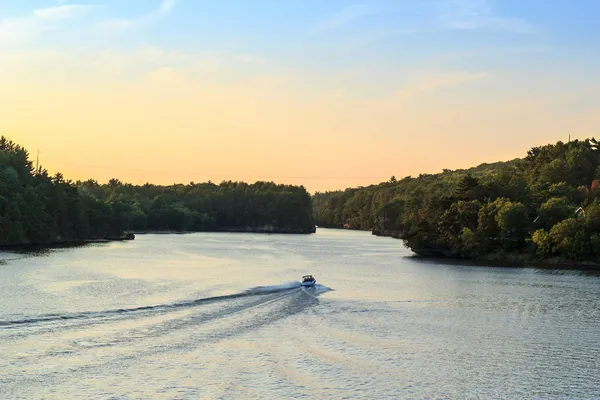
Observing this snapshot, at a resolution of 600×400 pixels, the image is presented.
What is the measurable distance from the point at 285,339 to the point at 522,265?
6463 cm

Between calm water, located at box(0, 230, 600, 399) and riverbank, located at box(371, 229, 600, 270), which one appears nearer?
calm water, located at box(0, 230, 600, 399)

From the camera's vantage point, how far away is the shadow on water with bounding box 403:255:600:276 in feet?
261

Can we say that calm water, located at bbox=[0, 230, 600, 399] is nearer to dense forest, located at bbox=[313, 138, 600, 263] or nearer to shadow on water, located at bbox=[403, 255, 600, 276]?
shadow on water, located at bbox=[403, 255, 600, 276]

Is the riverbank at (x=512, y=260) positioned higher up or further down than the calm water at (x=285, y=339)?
higher up

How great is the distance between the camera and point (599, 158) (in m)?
128

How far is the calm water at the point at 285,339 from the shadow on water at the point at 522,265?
18.5 m

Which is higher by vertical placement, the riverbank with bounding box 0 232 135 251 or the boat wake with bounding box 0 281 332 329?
the riverbank with bounding box 0 232 135 251

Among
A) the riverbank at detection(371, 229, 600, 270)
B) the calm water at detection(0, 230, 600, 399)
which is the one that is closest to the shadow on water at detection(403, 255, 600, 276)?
the riverbank at detection(371, 229, 600, 270)

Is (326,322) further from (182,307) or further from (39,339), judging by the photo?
(39,339)

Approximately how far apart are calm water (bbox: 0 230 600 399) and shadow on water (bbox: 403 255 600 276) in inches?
727

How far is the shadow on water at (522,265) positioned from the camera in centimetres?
7962

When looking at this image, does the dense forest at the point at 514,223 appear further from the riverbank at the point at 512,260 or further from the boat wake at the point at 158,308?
the boat wake at the point at 158,308

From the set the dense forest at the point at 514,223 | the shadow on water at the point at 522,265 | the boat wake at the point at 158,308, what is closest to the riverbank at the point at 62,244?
the shadow on water at the point at 522,265

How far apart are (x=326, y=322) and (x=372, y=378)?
475 inches
